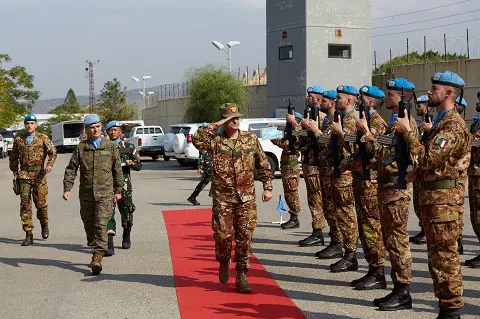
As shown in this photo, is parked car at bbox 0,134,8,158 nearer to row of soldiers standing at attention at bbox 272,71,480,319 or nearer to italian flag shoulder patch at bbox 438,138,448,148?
row of soldiers standing at attention at bbox 272,71,480,319

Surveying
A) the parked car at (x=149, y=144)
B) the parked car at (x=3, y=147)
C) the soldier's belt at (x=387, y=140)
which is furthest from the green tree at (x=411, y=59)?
the soldier's belt at (x=387, y=140)

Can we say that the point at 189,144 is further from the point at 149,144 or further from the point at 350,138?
the point at 350,138

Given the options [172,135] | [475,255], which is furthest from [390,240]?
[172,135]

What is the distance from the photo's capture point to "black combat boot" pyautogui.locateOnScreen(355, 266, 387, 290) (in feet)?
25.6

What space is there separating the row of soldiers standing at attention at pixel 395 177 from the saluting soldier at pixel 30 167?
421 centimetres

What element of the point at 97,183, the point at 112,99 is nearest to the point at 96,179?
the point at 97,183

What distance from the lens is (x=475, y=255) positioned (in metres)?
9.84

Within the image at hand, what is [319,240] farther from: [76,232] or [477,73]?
[477,73]

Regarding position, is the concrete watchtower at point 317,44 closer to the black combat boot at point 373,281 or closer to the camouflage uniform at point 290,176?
the camouflage uniform at point 290,176

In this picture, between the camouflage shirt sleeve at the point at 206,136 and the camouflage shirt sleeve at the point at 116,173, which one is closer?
the camouflage shirt sleeve at the point at 206,136

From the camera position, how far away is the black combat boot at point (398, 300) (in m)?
6.88

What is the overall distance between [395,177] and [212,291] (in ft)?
7.74

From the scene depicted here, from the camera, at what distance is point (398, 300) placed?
6.92 meters

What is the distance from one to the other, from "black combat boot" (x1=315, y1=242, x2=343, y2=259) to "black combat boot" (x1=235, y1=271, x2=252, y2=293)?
6.77 ft
